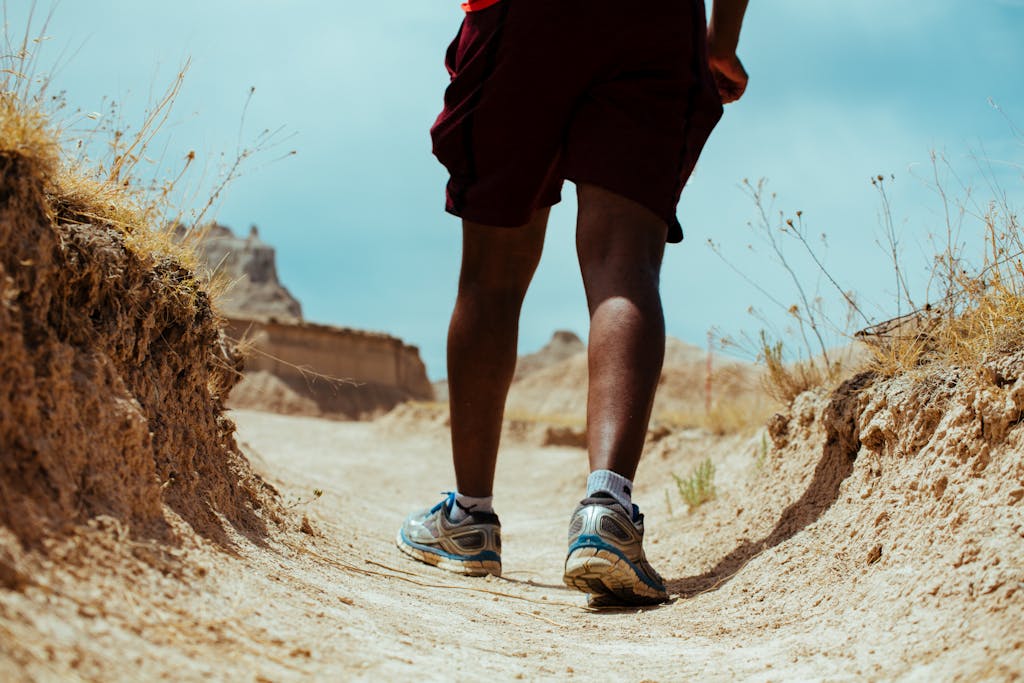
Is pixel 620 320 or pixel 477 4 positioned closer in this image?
pixel 620 320

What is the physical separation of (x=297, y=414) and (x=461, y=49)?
11312 millimetres

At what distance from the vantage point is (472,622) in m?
1.70

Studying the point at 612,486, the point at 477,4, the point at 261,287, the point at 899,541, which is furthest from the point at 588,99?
the point at 261,287

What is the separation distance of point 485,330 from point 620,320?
506 mm

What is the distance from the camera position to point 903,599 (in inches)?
58.1

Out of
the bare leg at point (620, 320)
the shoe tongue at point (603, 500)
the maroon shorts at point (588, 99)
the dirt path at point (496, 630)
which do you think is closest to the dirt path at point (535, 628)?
the dirt path at point (496, 630)

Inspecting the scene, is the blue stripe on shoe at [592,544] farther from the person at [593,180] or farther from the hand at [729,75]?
the hand at [729,75]

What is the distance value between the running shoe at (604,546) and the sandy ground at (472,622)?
0.30 ft

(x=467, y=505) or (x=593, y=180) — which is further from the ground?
(x=593, y=180)

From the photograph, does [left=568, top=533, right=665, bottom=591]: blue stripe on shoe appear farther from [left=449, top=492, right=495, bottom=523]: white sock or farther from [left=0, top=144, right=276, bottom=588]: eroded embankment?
[left=0, top=144, right=276, bottom=588]: eroded embankment

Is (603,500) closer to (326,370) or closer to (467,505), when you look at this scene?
(467,505)

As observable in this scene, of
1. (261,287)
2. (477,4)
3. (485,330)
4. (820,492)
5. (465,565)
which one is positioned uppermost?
(261,287)

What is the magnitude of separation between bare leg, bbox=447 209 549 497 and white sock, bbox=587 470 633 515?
18.3 inches

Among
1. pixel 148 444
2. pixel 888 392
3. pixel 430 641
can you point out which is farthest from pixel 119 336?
pixel 888 392
